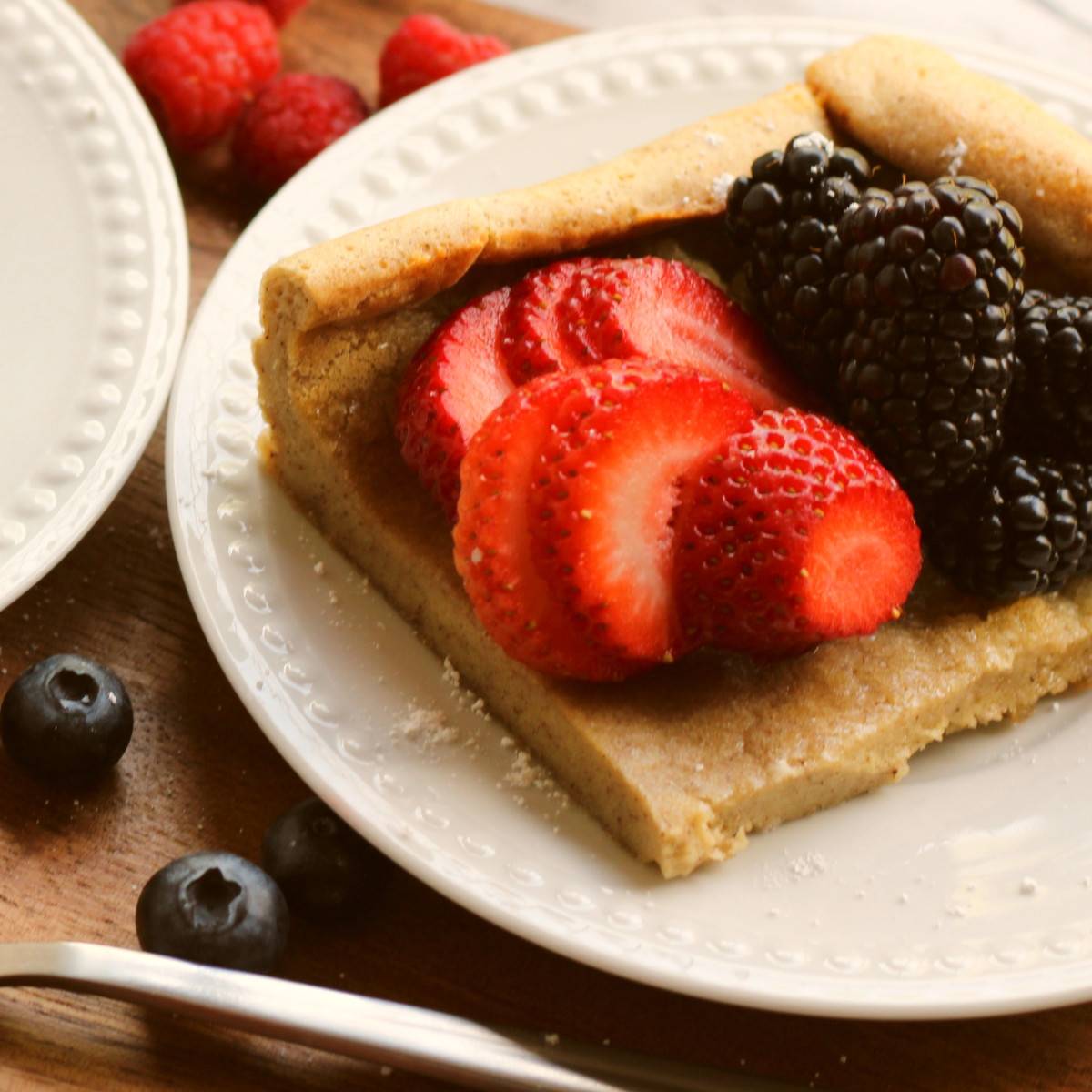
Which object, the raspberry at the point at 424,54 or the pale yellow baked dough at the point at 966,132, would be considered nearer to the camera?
the pale yellow baked dough at the point at 966,132

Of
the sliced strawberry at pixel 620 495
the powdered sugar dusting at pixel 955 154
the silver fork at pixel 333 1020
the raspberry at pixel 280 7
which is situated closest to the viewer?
the silver fork at pixel 333 1020

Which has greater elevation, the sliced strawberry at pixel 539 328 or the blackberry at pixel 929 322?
the blackberry at pixel 929 322

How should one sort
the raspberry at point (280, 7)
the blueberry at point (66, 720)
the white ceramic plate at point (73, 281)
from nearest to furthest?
1. the blueberry at point (66, 720)
2. the white ceramic plate at point (73, 281)
3. the raspberry at point (280, 7)

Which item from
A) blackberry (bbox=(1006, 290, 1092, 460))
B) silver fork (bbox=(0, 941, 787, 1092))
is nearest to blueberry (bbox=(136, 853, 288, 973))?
silver fork (bbox=(0, 941, 787, 1092))

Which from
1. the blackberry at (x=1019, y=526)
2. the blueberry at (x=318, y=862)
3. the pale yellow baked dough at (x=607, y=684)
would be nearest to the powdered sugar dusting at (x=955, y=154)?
the pale yellow baked dough at (x=607, y=684)

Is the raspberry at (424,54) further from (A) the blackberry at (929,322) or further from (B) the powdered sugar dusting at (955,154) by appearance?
(A) the blackberry at (929,322)

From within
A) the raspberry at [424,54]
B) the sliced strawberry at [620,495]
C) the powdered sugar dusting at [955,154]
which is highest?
the powdered sugar dusting at [955,154]

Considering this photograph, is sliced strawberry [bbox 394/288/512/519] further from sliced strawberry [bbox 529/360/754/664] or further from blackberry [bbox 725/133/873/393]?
blackberry [bbox 725/133/873/393]
